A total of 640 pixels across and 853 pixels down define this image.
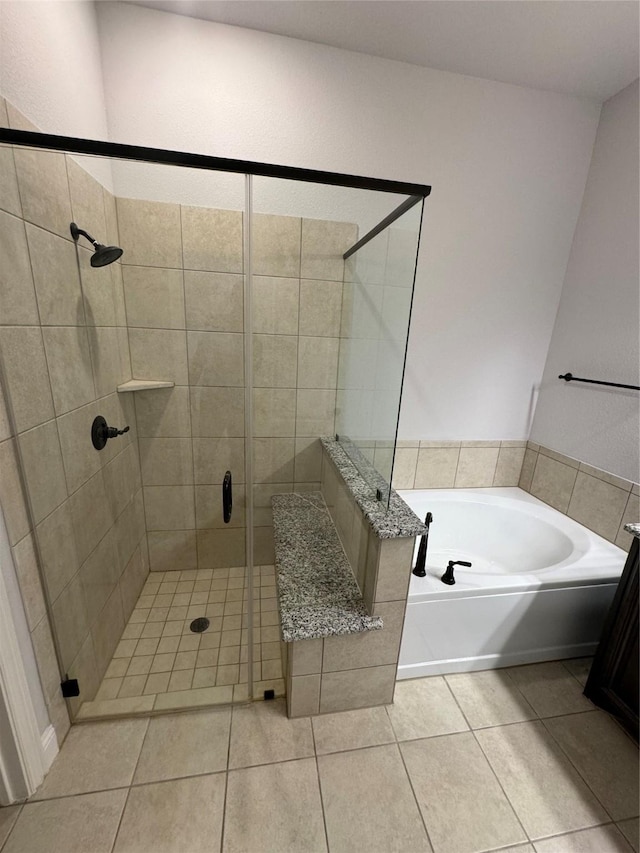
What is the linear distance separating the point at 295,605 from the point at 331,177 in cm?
142

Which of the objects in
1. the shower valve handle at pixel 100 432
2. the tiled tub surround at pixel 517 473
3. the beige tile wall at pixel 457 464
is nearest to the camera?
the shower valve handle at pixel 100 432

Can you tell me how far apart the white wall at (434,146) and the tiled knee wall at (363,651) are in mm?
1035

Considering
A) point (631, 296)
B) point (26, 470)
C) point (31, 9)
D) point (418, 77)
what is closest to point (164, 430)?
point (26, 470)

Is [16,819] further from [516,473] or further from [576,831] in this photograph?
[516,473]

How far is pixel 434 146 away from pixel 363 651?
2316mm

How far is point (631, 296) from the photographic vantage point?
5.48 feet

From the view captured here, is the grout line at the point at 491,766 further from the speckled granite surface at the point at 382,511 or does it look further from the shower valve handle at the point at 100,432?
the shower valve handle at the point at 100,432

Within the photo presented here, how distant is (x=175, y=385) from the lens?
165 centimetres

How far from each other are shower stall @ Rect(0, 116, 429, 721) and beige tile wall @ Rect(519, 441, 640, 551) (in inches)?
51.8

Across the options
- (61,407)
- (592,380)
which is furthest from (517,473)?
(61,407)

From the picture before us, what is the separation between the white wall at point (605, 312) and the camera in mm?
1664

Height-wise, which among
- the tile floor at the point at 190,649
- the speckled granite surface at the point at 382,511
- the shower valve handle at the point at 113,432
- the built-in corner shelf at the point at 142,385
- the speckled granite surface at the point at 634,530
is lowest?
the tile floor at the point at 190,649

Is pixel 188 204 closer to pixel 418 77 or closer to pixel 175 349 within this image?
pixel 175 349

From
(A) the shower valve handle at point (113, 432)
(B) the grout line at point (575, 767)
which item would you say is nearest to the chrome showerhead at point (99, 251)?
(A) the shower valve handle at point (113, 432)
